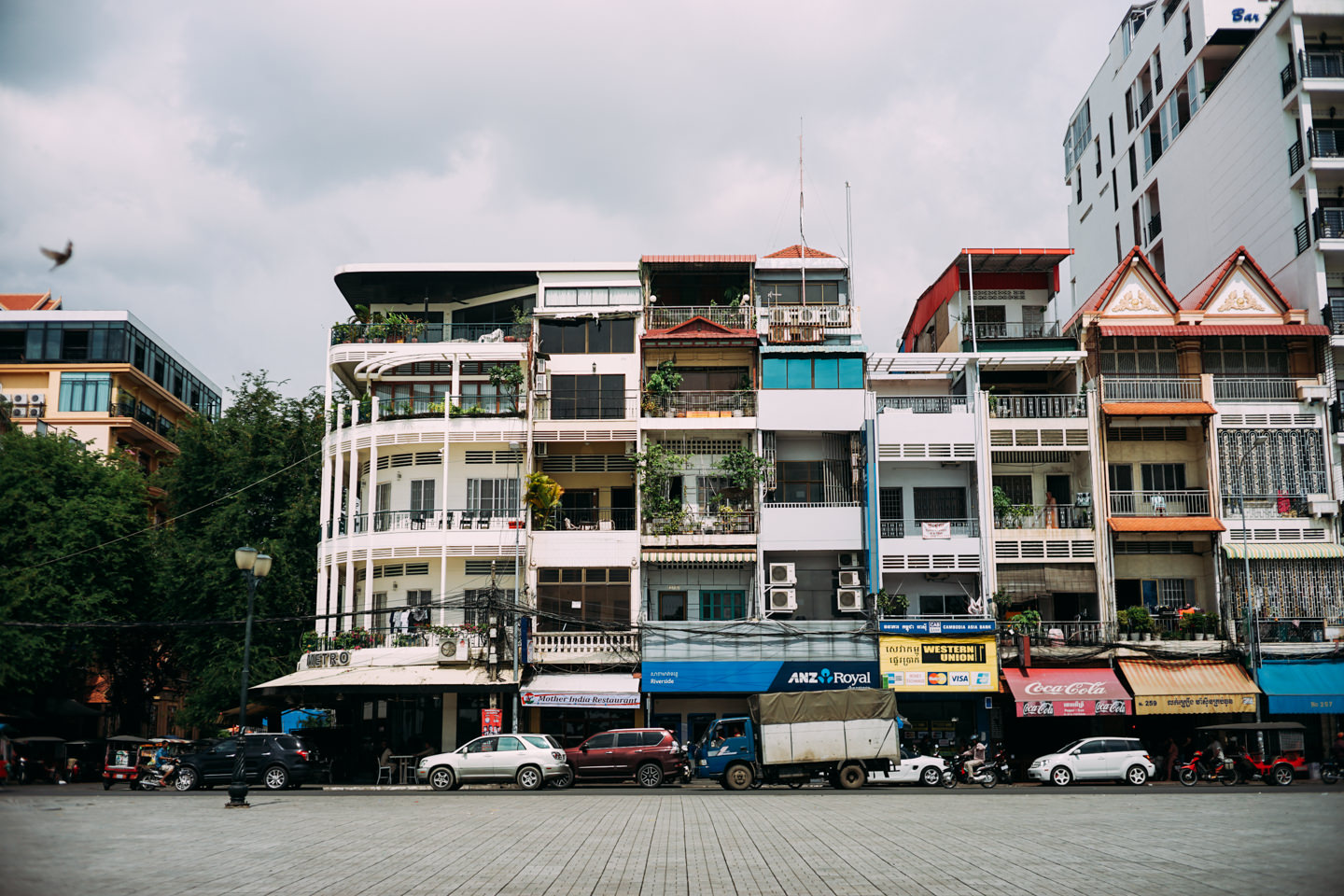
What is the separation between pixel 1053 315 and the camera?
4934 centimetres

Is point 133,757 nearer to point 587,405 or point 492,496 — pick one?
point 492,496

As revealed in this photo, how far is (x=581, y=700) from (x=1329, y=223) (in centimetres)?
3251

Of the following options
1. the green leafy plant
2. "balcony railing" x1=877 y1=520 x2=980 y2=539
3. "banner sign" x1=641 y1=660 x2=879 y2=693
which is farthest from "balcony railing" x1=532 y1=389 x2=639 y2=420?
"balcony railing" x1=877 y1=520 x2=980 y2=539

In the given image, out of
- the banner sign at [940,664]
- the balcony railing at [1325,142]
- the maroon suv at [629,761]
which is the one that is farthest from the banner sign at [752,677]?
the balcony railing at [1325,142]

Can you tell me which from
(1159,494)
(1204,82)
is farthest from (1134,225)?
(1159,494)

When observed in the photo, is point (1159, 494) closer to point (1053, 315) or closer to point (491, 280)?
point (1053, 315)

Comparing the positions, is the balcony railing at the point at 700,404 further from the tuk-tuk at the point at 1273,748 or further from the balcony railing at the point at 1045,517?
the tuk-tuk at the point at 1273,748

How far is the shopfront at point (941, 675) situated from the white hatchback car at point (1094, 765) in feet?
18.4

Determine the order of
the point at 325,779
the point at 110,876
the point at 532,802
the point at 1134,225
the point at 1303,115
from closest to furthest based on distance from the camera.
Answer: the point at 110,876
the point at 532,802
the point at 325,779
the point at 1303,115
the point at 1134,225

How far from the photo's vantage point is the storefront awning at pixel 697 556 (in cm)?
4188

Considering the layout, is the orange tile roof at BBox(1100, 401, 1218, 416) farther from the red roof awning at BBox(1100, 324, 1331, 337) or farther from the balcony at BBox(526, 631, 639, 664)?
the balcony at BBox(526, 631, 639, 664)

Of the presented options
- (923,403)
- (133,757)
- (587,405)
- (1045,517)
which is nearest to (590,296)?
(587,405)

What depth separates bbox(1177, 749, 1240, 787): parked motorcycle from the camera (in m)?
32.2

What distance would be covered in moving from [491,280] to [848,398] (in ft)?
50.8
